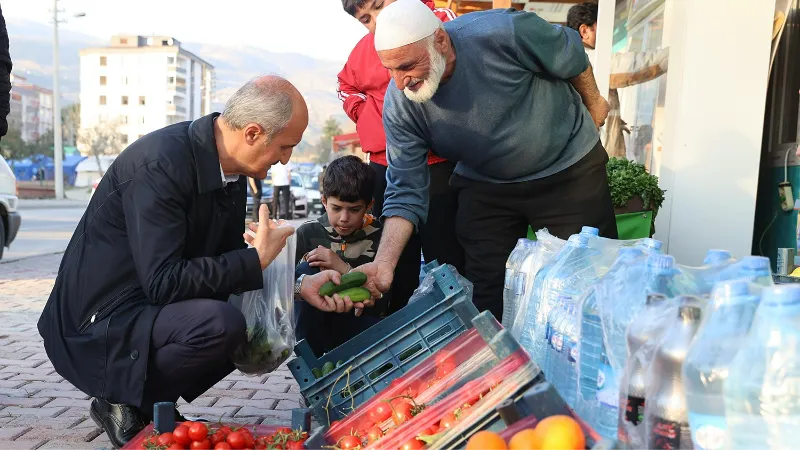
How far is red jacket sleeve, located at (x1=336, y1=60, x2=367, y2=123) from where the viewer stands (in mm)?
5098

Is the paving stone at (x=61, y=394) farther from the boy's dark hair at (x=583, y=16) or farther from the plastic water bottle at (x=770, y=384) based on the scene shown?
the boy's dark hair at (x=583, y=16)

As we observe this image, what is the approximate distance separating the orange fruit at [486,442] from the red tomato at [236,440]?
53.9 inches

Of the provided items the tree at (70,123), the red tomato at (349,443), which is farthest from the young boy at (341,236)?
the tree at (70,123)

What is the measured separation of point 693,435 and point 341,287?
Result: 2142 mm

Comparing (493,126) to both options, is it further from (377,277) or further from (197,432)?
(197,432)

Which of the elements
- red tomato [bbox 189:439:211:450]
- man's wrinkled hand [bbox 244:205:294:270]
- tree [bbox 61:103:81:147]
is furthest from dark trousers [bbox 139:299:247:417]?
tree [bbox 61:103:81:147]

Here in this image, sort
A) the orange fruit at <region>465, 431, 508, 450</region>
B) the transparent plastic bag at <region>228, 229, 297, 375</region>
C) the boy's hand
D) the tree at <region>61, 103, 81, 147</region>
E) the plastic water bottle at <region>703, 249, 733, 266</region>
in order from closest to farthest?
the orange fruit at <region>465, 431, 508, 450</region>, the plastic water bottle at <region>703, 249, 733, 266</region>, the transparent plastic bag at <region>228, 229, 297, 375</region>, the boy's hand, the tree at <region>61, 103, 81, 147</region>

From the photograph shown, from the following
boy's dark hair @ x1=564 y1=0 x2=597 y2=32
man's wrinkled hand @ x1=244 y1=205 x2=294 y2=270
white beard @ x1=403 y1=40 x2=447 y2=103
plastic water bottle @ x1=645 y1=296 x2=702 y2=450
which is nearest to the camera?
plastic water bottle @ x1=645 y1=296 x2=702 y2=450

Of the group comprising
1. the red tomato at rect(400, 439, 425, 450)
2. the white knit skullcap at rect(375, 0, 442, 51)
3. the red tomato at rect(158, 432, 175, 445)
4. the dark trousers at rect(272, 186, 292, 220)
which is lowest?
the dark trousers at rect(272, 186, 292, 220)

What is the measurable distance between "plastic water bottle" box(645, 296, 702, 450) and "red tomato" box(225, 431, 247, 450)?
182cm

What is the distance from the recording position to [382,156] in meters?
5.05

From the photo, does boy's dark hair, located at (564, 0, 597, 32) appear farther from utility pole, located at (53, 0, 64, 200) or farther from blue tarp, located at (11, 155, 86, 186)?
blue tarp, located at (11, 155, 86, 186)

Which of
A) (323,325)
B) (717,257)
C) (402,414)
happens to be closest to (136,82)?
(323,325)

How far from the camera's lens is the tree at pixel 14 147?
243ft
